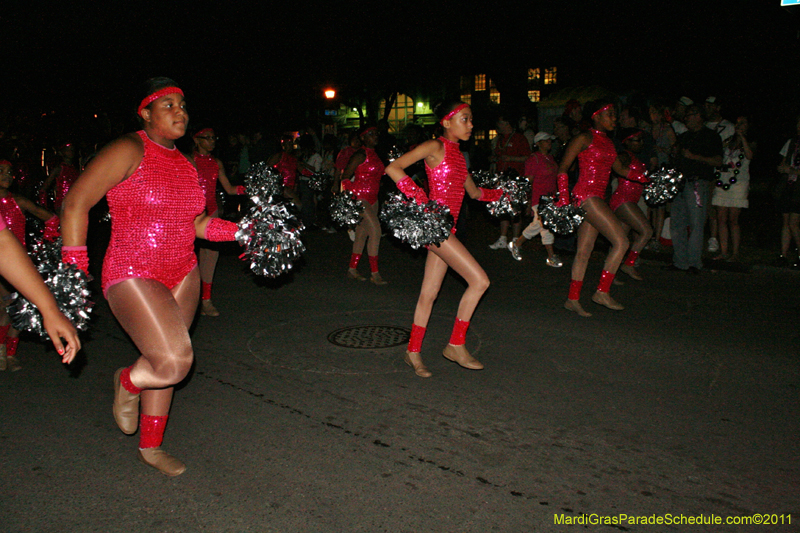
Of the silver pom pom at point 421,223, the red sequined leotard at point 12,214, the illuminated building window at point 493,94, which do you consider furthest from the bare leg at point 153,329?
the illuminated building window at point 493,94

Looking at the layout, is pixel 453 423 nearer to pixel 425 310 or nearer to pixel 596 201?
pixel 425 310

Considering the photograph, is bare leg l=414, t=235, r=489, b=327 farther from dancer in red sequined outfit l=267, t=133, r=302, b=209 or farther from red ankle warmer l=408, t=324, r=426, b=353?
dancer in red sequined outfit l=267, t=133, r=302, b=209

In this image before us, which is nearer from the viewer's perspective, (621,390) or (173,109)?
(173,109)

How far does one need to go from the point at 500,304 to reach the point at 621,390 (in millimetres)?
2741

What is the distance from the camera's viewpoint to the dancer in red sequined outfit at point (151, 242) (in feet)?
10.5

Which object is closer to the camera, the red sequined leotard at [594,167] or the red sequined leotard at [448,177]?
the red sequined leotard at [448,177]

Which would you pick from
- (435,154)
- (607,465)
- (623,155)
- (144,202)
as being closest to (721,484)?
(607,465)

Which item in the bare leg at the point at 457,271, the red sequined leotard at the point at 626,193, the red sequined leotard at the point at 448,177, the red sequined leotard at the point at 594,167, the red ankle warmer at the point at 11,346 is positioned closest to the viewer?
the bare leg at the point at 457,271

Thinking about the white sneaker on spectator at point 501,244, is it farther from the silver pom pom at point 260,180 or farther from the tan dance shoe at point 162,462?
the tan dance shoe at point 162,462

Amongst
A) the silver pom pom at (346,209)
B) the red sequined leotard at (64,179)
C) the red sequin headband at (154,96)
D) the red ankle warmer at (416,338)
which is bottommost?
the red ankle warmer at (416,338)

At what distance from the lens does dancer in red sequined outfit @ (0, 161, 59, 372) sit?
5.28 meters

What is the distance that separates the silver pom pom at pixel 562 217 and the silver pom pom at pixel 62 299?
Result: 469 cm

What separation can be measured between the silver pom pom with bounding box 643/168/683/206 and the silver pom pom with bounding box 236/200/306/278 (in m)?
5.74

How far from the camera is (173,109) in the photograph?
3.46 m
